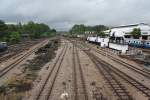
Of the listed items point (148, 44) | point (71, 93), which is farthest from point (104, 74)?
point (148, 44)

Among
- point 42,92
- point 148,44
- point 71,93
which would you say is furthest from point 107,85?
point 148,44

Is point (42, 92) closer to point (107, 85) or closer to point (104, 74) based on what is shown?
point (107, 85)

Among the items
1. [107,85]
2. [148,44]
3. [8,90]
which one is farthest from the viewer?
[148,44]

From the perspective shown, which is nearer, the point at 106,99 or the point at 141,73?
the point at 106,99

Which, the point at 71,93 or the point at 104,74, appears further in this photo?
the point at 104,74

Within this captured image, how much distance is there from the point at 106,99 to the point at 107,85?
391 centimetres

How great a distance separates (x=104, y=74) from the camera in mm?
23859

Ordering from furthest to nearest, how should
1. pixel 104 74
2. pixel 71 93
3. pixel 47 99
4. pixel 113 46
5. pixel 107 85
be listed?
pixel 113 46 → pixel 104 74 → pixel 107 85 → pixel 71 93 → pixel 47 99

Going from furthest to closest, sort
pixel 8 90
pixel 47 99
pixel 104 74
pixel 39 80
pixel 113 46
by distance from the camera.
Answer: pixel 113 46, pixel 104 74, pixel 39 80, pixel 8 90, pixel 47 99

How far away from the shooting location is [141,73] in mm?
24703

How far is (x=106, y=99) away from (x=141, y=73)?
10.5m

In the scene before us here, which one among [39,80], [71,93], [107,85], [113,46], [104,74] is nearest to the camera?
[71,93]

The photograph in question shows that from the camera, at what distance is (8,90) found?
17.7 m

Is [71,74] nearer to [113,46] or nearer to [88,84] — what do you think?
[88,84]
